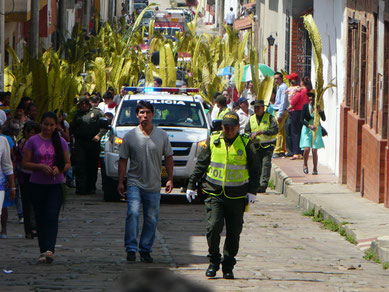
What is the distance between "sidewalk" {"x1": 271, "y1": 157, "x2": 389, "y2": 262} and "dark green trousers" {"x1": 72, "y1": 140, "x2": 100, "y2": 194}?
367 centimetres

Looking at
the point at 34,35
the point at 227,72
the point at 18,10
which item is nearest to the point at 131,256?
the point at 34,35

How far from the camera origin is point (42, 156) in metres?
8.98

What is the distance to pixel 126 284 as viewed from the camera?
1.38 m

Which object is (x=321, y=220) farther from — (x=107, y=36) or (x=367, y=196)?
(x=107, y=36)

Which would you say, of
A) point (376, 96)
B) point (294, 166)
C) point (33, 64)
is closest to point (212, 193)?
point (376, 96)

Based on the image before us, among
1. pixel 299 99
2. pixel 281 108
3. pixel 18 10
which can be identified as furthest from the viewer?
pixel 18 10

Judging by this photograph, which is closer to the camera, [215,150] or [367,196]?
[215,150]

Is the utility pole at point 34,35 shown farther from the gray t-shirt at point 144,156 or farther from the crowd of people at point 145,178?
the gray t-shirt at point 144,156

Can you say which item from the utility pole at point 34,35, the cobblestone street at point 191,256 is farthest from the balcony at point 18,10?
the cobblestone street at point 191,256

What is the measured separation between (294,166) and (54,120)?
482 inches

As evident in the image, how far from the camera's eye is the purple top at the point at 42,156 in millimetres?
8977

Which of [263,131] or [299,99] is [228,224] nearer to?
[263,131]

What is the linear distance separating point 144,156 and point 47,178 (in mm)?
1002

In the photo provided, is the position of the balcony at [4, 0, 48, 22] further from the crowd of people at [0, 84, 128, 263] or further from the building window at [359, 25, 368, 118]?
the building window at [359, 25, 368, 118]
